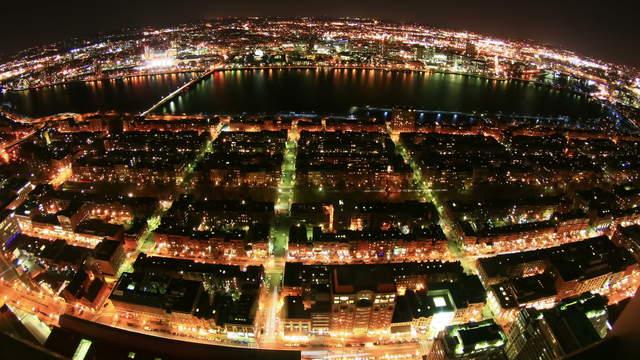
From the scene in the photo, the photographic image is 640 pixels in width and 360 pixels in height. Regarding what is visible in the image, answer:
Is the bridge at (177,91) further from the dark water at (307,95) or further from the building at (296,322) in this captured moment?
the building at (296,322)

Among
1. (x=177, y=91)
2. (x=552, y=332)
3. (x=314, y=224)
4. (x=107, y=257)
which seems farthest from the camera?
(x=177, y=91)

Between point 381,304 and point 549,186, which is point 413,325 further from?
point 549,186

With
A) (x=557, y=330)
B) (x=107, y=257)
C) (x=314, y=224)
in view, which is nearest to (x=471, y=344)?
(x=557, y=330)

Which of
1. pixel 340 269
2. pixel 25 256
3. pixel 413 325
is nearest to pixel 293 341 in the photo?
pixel 340 269

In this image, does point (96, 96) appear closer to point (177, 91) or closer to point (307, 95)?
point (177, 91)

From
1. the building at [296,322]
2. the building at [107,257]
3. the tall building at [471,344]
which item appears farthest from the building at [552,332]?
the building at [107,257]
